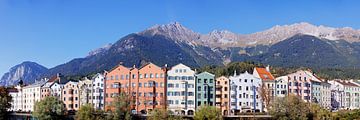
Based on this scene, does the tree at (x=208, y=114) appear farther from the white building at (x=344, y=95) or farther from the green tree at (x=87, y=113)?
the white building at (x=344, y=95)

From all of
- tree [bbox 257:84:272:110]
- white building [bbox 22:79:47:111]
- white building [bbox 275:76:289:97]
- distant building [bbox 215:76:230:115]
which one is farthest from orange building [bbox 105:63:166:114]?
white building [bbox 22:79:47:111]

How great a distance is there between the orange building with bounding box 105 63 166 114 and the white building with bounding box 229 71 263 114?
16.9 metres

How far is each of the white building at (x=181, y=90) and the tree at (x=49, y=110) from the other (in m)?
23.6

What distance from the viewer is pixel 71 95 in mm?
129875

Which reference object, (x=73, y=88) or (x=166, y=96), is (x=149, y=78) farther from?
(x=73, y=88)

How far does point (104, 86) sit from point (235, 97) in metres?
32.0

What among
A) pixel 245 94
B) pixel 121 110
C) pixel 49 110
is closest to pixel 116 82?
pixel 49 110

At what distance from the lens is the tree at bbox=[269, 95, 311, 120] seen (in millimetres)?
87000

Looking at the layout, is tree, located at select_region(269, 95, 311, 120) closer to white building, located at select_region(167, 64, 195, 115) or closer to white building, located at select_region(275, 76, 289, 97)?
white building, located at select_region(167, 64, 195, 115)

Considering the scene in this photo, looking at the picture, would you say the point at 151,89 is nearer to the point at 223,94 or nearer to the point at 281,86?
the point at 223,94

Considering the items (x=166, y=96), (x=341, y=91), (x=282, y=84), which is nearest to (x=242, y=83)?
(x=282, y=84)

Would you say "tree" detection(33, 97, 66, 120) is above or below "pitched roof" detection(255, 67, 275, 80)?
below

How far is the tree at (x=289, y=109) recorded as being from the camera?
87.0 meters

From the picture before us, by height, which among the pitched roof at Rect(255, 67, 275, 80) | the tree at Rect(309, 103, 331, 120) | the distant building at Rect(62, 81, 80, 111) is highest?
the pitched roof at Rect(255, 67, 275, 80)
